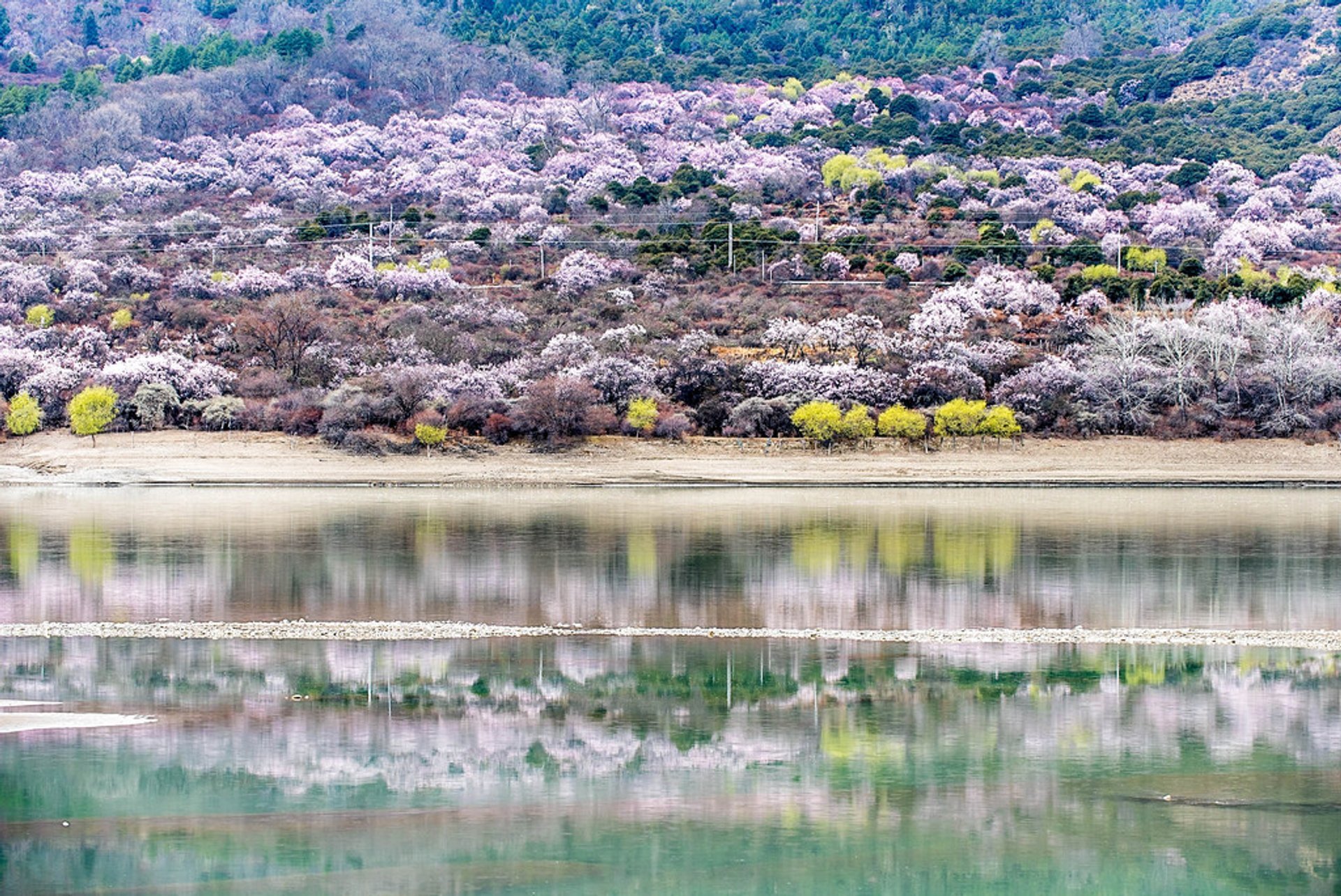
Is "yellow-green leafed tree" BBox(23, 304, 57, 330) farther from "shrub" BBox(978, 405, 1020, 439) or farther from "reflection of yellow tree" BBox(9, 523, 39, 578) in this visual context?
"shrub" BBox(978, 405, 1020, 439)

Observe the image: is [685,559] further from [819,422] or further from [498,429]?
[498,429]

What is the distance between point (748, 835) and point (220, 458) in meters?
38.0

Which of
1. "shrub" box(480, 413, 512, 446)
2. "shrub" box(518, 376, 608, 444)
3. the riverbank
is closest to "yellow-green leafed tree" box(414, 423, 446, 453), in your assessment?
the riverbank

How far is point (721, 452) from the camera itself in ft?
159

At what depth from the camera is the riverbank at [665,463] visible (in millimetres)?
45812

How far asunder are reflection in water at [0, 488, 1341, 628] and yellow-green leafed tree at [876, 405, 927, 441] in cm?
719

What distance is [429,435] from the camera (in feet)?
157

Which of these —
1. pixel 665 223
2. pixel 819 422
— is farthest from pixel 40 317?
pixel 819 422

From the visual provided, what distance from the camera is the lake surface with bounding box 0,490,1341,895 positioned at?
11508 mm

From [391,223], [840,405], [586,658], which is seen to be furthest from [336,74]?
[586,658]

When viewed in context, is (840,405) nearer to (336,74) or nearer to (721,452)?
(721,452)

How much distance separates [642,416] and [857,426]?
695cm

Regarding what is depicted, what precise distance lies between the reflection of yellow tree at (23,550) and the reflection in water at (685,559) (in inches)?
4.1

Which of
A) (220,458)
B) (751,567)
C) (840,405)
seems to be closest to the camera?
(751,567)
